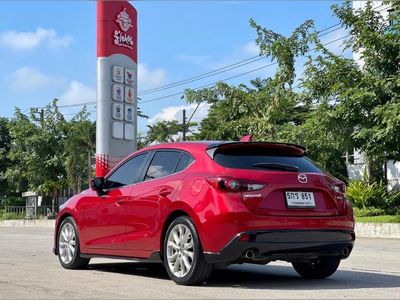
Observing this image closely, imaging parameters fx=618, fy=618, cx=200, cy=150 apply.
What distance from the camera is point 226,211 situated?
244 inches

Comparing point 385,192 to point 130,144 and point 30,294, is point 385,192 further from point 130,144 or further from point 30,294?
point 30,294

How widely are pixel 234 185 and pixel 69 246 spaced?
11.3 feet

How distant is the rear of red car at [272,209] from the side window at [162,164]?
0.57 m

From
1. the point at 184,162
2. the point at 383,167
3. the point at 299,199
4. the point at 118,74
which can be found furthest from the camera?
the point at 383,167

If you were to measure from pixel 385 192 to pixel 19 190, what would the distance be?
33.5m

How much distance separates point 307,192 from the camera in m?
6.61

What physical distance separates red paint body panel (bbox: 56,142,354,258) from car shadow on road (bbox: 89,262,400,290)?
2.14 feet

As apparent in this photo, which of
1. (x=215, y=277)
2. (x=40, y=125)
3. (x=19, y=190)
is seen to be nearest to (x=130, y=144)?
(x=215, y=277)

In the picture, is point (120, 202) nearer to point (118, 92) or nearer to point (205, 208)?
point (205, 208)

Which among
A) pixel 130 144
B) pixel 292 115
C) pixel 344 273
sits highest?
pixel 292 115

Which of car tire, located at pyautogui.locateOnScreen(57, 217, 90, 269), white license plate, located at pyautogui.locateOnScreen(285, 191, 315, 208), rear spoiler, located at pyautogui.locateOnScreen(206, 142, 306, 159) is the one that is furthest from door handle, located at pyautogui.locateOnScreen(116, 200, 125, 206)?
white license plate, located at pyautogui.locateOnScreen(285, 191, 315, 208)

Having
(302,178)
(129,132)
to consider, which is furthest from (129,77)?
(302,178)

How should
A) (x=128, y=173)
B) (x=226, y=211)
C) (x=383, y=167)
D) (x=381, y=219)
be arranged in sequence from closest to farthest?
(x=226, y=211) → (x=128, y=173) → (x=381, y=219) → (x=383, y=167)

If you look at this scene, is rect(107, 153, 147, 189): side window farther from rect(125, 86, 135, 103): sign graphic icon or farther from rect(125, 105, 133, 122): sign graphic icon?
rect(125, 86, 135, 103): sign graphic icon
